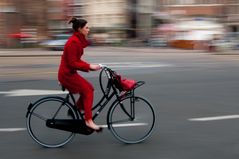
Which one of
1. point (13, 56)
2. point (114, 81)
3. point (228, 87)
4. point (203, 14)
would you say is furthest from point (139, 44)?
point (114, 81)

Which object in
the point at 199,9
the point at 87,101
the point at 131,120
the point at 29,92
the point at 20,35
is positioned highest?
the point at 87,101

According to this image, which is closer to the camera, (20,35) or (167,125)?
(167,125)

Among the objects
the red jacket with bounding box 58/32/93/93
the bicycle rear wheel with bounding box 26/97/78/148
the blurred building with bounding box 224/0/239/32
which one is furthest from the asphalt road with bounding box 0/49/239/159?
the blurred building with bounding box 224/0/239/32

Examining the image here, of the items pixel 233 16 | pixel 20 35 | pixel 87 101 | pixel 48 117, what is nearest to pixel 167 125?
pixel 87 101

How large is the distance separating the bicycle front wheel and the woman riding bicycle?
0.41 meters

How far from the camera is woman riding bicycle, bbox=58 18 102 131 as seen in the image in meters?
6.50

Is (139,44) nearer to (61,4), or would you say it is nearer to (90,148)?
(61,4)

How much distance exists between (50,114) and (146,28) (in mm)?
54975

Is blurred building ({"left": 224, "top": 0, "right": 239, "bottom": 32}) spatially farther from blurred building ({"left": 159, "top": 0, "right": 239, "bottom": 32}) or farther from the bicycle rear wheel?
the bicycle rear wheel

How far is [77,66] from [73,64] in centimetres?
5

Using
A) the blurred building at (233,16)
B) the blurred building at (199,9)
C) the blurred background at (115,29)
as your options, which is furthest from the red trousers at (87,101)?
the blurred building at (233,16)

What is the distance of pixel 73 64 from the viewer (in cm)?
648

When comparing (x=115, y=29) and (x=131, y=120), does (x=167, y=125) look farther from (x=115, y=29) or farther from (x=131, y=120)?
(x=115, y=29)

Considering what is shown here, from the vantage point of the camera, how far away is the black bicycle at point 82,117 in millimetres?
6793
